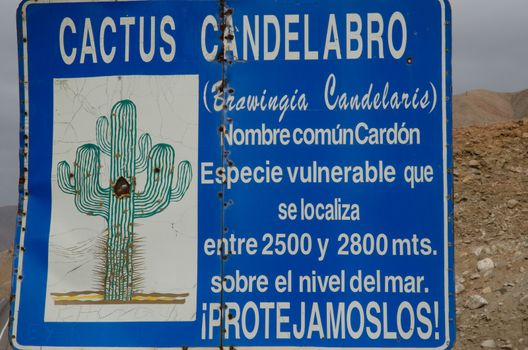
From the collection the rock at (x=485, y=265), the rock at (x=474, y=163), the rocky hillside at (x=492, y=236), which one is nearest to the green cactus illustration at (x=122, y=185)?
the rocky hillside at (x=492, y=236)

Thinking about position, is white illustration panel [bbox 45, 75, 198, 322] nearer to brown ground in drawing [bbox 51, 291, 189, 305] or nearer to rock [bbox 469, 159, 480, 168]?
brown ground in drawing [bbox 51, 291, 189, 305]

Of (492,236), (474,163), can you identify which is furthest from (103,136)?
(474,163)

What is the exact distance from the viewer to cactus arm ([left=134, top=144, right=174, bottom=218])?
2777mm

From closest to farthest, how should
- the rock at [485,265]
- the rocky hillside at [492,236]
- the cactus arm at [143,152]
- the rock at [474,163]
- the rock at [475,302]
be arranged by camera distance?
1. the cactus arm at [143,152]
2. the rocky hillside at [492,236]
3. the rock at [475,302]
4. the rock at [485,265]
5. the rock at [474,163]

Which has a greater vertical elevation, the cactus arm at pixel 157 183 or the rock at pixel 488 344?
the cactus arm at pixel 157 183

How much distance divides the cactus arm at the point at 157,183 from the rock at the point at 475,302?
8.58 meters

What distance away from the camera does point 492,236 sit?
537 inches

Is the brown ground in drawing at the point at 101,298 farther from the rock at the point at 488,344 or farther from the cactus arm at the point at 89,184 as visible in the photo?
the rock at the point at 488,344

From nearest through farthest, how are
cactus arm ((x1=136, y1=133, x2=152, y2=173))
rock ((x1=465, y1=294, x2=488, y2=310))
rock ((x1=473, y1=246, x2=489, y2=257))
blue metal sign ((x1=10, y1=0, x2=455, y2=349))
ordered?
blue metal sign ((x1=10, y1=0, x2=455, y2=349)), cactus arm ((x1=136, y1=133, x2=152, y2=173)), rock ((x1=465, y1=294, x2=488, y2=310)), rock ((x1=473, y1=246, x2=489, y2=257))

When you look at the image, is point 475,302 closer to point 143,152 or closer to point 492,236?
point 492,236

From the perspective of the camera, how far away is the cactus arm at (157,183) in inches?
109

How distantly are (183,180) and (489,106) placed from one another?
53190mm

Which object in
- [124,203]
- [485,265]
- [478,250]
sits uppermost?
[124,203]

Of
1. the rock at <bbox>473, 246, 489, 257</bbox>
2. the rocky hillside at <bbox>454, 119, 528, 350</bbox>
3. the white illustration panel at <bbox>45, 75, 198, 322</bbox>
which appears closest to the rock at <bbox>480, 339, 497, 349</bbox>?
the rocky hillside at <bbox>454, 119, 528, 350</bbox>
